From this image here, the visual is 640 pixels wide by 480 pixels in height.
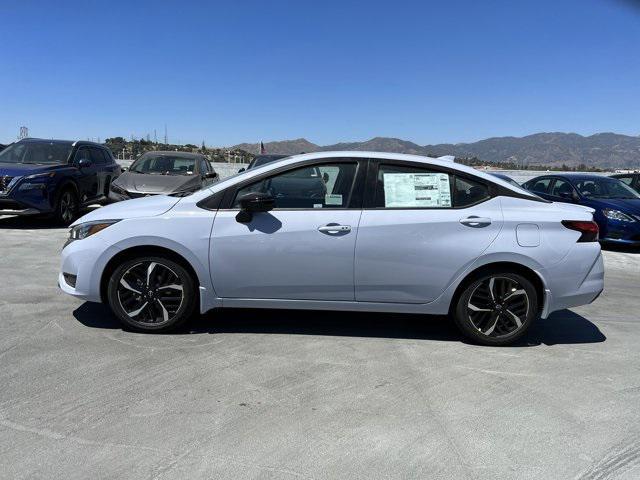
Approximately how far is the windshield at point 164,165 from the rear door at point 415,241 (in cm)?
753

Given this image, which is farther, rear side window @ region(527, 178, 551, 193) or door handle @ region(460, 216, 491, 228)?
rear side window @ region(527, 178, 551, 193)

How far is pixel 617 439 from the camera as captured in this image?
3105 millimetres

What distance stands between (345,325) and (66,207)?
7.81 meters

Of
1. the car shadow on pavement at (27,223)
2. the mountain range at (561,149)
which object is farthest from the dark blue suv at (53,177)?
the mountain range at (561,149)

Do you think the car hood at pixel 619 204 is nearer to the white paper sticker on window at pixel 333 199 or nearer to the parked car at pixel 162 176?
the parked car at pixel 162 176

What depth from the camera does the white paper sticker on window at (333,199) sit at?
451 centimetres

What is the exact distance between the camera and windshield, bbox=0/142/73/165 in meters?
10.7

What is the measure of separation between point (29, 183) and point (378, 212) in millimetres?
7781

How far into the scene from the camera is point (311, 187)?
459 centimetres

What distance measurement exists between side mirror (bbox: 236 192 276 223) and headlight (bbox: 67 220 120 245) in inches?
43.3

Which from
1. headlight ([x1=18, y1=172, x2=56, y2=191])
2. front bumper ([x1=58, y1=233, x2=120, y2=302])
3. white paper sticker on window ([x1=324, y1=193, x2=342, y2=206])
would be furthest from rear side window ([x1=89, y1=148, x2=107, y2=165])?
white paper sticker on window ([x1=324, y1=193, x2=342, y2=206])

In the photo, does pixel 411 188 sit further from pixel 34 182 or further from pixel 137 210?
pixel 34 182

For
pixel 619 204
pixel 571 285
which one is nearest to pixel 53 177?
pixel 571 285

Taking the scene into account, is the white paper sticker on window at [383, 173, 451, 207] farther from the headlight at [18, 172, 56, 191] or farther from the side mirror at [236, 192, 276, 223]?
the headlight at [18, 172, 56, 191]
